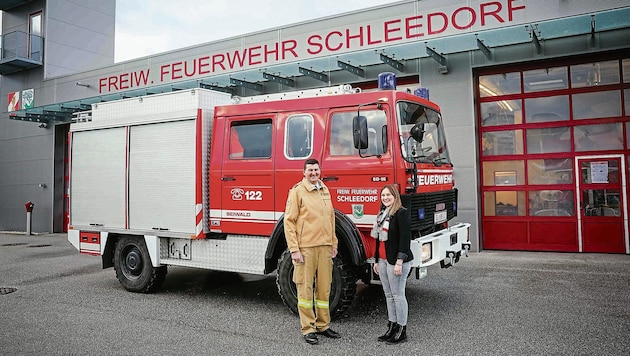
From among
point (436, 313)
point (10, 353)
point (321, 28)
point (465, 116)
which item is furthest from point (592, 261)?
point (10, 353)

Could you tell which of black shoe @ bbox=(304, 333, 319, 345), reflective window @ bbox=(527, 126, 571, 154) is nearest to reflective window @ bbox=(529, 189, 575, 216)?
reflective window @ bbox=(527, 126, 571, 154)

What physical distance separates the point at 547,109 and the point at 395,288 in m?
7.96

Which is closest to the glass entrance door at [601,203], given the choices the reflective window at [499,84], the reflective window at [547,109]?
the reflective window at [547,109]

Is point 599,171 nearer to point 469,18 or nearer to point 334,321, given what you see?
point 469,18

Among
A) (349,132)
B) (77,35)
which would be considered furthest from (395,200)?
(77,35)

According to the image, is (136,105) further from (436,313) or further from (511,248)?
(511,248)

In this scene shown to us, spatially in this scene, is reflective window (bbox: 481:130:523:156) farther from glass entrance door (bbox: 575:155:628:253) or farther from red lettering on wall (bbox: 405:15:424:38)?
red lettering on wall (bbox: 405:15:424:38)

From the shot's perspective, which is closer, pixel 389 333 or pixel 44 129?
pixel 389 333

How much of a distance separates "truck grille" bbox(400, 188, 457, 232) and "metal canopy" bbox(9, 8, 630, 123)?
5206 mm

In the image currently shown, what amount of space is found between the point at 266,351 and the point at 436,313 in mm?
2421

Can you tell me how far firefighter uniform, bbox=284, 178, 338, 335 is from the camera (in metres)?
4.87

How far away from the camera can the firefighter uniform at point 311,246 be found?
487 cm

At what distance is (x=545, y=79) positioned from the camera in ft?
34.7

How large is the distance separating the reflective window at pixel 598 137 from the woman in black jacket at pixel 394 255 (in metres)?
7.55
